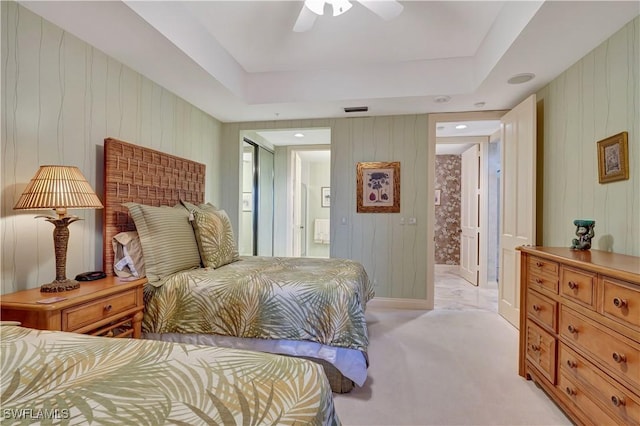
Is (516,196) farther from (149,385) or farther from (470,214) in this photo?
(149,385)

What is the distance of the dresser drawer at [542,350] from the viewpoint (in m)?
1.82

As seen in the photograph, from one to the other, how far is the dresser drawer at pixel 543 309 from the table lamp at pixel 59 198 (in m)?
2.82

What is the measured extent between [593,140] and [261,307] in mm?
2673

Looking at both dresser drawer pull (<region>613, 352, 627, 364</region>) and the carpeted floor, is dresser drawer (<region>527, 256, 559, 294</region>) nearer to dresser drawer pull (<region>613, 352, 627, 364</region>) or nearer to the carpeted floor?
dresser drawer pull (<region>613, 352, 627, 364</region>)

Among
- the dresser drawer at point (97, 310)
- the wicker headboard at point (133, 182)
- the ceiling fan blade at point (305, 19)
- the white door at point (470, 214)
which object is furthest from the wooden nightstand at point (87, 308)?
the white door at point (470, 214)

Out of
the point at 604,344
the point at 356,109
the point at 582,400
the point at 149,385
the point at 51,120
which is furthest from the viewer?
the point at 356,109

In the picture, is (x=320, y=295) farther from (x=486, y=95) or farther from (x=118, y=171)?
(x=486, y=95)

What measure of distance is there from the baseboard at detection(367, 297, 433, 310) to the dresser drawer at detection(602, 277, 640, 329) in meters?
2.39

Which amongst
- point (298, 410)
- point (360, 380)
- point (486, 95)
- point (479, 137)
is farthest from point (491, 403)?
point (479, 137)

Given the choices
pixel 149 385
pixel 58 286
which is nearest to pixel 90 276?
pixel 58 286

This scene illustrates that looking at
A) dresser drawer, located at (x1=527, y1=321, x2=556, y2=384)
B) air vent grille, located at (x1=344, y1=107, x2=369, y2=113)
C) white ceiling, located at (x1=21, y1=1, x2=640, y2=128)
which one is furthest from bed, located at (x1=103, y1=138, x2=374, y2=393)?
air vent grille, located at (x1=344, y1=107, x2=369, y2=113)

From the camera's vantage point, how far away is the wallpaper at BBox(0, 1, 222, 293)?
1698 mm

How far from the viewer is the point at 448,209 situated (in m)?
6.56

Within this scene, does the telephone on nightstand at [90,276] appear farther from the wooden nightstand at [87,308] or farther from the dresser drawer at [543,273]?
the dresser drawer at [543,273]
